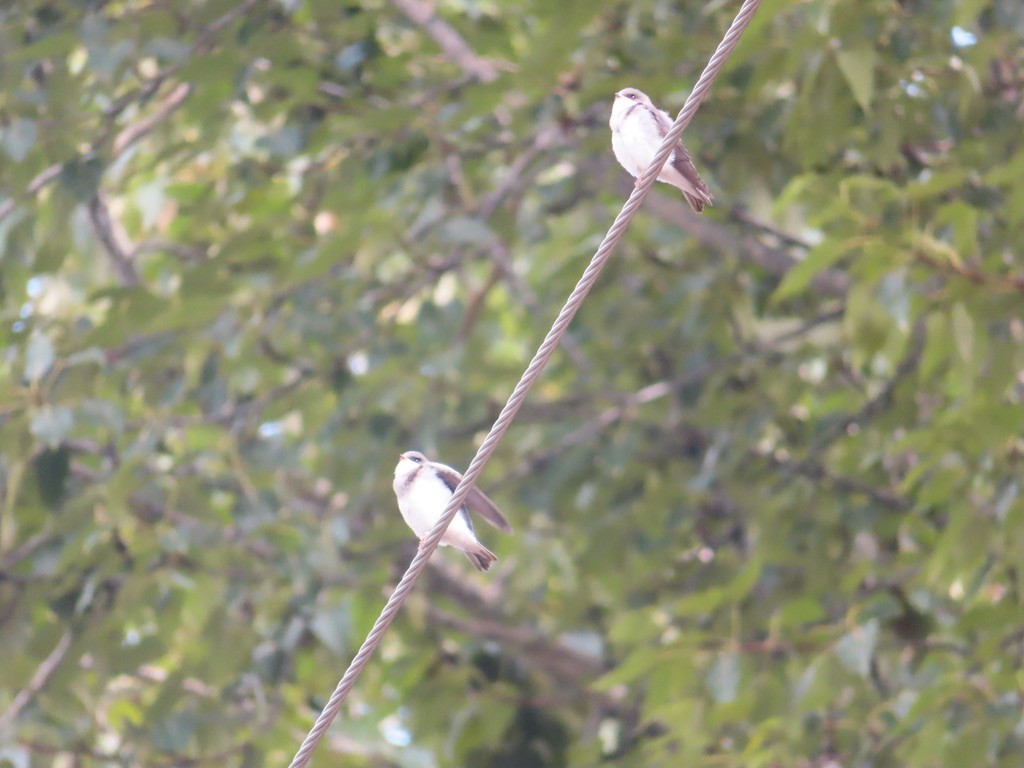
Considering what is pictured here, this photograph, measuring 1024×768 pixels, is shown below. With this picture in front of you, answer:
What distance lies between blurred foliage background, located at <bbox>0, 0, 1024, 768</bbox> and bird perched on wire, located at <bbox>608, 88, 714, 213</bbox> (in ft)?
1.95

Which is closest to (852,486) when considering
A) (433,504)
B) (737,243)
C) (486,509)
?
(737,243)

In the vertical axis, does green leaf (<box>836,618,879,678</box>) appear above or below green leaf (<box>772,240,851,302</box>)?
below

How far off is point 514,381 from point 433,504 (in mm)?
2503

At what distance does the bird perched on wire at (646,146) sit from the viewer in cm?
312

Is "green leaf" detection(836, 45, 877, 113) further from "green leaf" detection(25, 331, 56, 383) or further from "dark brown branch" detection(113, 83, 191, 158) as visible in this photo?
"green leaf" detection(25, 331, 56, 383)

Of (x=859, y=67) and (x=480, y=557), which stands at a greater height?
(x=859, y=67)

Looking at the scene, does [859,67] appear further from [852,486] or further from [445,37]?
[852,486]

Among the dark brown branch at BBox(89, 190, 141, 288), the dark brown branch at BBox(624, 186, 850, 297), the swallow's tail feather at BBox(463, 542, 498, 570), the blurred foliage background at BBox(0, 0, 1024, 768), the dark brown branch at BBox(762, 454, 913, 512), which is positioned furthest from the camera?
the dark brown branch at BBox(762, 454, 913, 512)

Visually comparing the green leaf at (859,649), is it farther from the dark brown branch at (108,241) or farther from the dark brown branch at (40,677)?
the dark brown branch at (108,241)

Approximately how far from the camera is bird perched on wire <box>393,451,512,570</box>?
3.31 meters

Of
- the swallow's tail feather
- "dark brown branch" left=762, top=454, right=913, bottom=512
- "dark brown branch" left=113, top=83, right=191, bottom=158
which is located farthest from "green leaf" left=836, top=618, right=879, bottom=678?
"dark brown branch" left=113, top=83, right=191, bottom=158

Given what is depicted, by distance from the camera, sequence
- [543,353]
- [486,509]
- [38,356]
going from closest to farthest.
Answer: [543,353], [486,509], [38,356]

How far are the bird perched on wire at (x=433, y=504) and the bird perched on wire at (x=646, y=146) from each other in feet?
2.87

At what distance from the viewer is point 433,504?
342 cm
